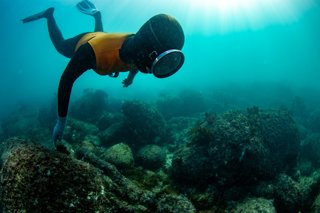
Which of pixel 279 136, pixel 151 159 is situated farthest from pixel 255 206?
pixel 279 136

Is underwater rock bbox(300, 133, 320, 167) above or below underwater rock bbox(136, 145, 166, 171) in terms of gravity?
below

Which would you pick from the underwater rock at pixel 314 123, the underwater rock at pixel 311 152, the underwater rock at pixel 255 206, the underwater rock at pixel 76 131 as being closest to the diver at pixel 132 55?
the underwater rock at pixel 255 206

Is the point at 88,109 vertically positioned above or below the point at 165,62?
below

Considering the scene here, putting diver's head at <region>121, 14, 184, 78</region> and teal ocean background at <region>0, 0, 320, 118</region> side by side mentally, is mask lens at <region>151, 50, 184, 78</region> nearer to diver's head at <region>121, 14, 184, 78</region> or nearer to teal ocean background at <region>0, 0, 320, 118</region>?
diver's head at <region>121, 14, 184, 78</region>

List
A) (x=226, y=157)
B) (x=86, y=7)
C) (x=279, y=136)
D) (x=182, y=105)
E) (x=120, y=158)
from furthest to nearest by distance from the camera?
(x=182, y=105) → (x=86, y=7) → (x=279, y=136) → (x=120, y=158) → (x=226, y=157)

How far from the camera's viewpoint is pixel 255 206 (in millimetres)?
3990

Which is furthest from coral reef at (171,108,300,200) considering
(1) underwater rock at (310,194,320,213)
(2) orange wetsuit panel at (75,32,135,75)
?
(2) orange wetsuit panel at (75,32,135,75)

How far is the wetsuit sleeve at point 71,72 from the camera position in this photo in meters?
4.50

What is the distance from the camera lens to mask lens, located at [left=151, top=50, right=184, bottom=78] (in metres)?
4.23

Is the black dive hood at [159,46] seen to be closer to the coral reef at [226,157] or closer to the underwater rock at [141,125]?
the coral reef at [226,157]

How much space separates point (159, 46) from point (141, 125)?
4462 mm

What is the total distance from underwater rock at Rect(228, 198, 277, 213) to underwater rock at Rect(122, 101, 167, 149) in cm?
431

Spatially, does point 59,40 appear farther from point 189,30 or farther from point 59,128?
point 189,30

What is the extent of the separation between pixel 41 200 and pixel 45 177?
7.6 inches
